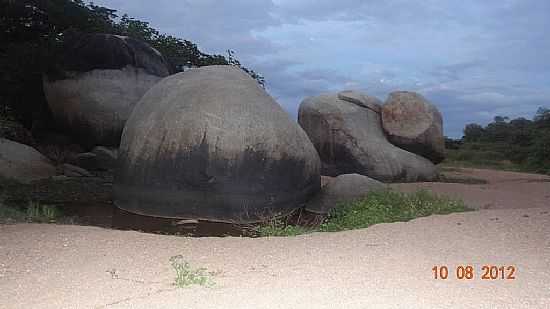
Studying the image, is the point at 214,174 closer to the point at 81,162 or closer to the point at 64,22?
the point at 81,162

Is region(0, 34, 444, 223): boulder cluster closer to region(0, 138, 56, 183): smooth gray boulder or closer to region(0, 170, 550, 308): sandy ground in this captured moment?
region(0, 138, 56, 183): smooth gray boulder

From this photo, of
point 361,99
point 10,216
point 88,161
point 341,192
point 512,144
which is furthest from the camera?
point 512,144

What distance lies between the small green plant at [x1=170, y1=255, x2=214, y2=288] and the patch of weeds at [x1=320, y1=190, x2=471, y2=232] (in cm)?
302

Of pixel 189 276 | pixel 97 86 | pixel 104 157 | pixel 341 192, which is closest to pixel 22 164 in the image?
pixel 104 157

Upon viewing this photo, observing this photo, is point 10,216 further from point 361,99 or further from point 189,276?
point 361,99

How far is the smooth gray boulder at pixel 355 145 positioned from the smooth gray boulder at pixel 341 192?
3664 millimetres

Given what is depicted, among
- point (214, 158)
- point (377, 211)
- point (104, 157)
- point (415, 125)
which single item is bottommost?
point (377, 211)

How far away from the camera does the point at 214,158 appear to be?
865 cm

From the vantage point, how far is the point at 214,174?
8.59 metres

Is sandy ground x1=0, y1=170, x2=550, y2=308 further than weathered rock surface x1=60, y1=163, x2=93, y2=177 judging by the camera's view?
No

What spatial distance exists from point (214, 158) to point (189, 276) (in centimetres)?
444

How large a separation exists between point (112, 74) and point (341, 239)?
10.2 metres
